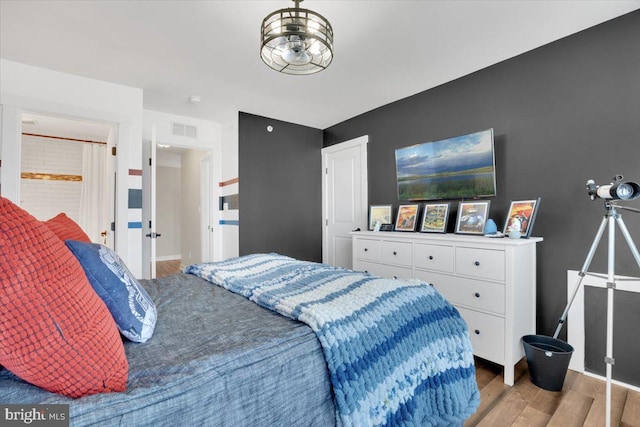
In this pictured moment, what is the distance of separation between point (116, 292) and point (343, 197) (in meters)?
3.51

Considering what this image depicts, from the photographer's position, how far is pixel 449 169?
2967 millimetres

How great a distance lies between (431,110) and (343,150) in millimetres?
1431

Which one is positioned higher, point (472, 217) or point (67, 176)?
point (67, 176)

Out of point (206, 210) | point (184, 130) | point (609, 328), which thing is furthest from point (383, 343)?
point (206, 210)

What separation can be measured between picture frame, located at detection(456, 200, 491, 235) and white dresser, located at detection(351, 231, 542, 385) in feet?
0.94

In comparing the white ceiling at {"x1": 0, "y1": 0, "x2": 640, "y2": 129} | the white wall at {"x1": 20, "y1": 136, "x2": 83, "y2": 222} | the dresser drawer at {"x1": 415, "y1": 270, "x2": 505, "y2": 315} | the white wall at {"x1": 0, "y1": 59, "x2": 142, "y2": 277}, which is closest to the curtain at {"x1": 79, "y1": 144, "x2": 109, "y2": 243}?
the white wall at {"x1": 20, "y1": 136, "x2": 83, "y2": 222}

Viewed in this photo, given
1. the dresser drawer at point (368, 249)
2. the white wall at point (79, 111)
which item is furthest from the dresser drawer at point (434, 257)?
the white wall at point (79, 111)

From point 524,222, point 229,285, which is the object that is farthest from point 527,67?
point 229,285

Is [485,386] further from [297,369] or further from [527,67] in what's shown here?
[527,67]

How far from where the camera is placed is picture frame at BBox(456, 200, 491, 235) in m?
2.61

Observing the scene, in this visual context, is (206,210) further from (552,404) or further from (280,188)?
(552,404)

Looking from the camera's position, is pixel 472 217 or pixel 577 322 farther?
pixel 472 217

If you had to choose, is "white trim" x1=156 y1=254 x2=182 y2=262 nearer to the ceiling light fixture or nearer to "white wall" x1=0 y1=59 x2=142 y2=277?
"white wall" x1=0 y1=59 x2=142 y2=277

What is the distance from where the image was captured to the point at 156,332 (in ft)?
3.57
